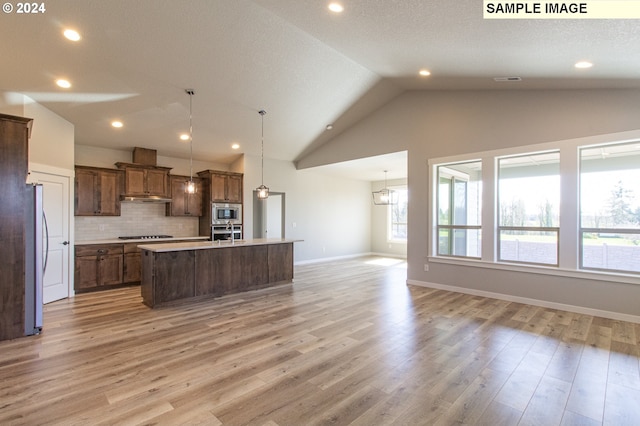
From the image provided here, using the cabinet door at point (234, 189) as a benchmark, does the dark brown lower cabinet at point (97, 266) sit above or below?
below

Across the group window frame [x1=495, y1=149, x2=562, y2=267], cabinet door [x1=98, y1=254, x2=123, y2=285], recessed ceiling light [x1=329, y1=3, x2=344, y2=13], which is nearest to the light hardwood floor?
window frame [x1=495, y1=149, x2=562, y2=267]

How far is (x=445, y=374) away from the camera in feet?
8.64

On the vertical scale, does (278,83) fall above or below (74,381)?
above

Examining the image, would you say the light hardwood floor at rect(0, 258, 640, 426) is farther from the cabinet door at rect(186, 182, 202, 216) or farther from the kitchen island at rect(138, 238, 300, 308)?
the cabinet door at rect(186, 182, 202, 216)

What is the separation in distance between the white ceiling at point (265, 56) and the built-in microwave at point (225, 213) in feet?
6.32

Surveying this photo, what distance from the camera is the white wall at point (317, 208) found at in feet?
26.4

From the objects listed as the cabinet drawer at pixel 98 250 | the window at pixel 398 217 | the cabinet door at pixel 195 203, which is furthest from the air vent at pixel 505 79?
the cabinet drawer at pixel 98 250

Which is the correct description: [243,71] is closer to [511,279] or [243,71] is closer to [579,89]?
[579,89]

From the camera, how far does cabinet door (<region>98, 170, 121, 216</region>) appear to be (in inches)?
234

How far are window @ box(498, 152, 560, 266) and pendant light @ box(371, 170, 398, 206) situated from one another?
4272mm

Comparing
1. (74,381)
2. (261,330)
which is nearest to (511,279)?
(261,330)

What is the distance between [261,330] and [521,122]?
15.8 feet

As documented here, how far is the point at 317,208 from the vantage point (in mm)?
9250

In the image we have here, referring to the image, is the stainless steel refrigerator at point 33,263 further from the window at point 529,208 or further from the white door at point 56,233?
the window at point 529,208
